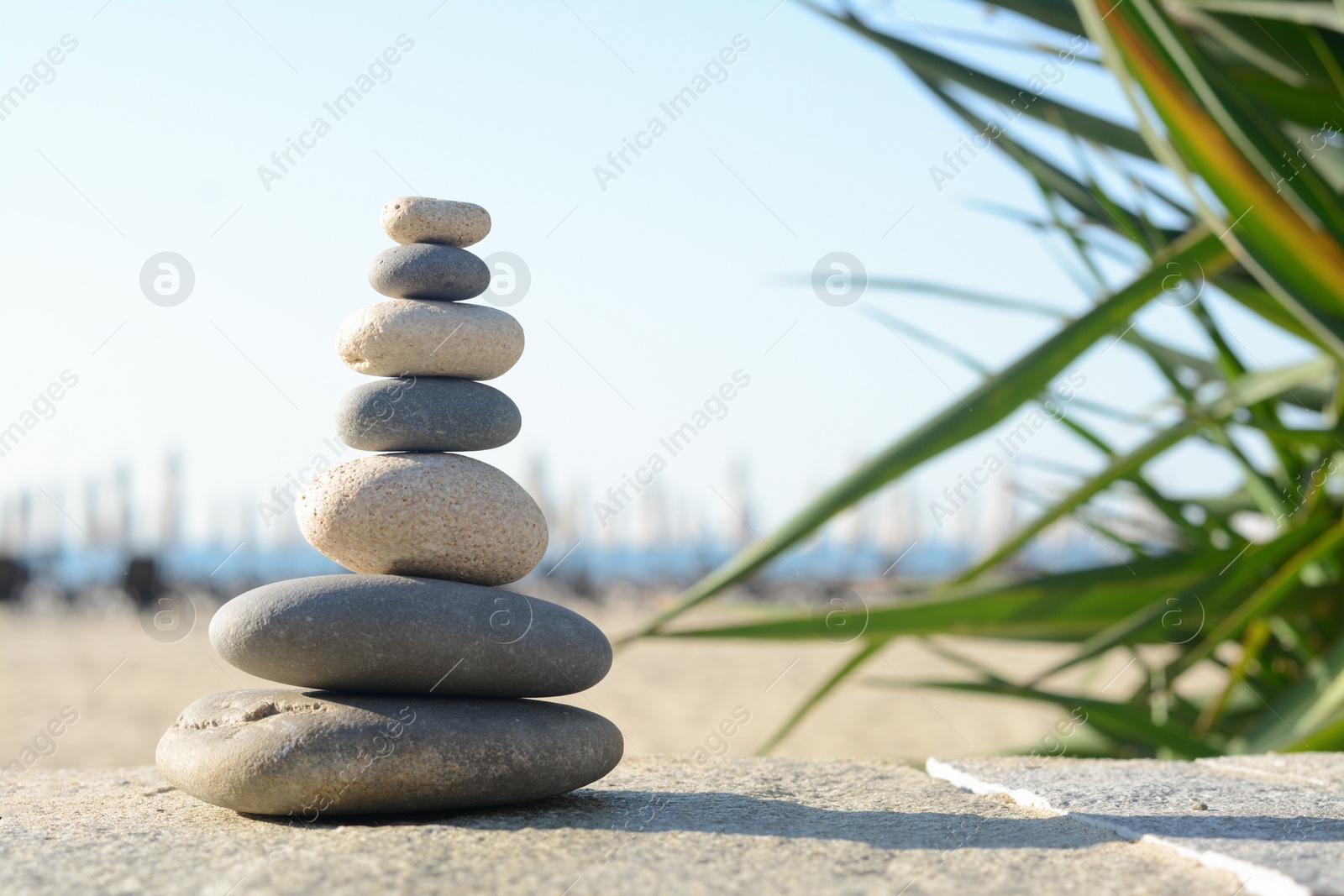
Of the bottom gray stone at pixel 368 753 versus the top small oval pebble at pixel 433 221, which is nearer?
the bottom gray stone at pixel 368 753

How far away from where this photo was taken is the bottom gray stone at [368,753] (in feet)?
6.55

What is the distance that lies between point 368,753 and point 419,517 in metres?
0.47

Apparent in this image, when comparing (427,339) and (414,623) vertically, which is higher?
(427,339)

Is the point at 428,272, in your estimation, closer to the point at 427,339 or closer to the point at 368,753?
the point at 427,339

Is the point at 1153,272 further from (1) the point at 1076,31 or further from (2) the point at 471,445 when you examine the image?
(2) the point at 471,445

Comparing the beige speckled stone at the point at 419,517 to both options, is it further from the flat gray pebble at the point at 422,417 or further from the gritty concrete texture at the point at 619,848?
the gritty concrete texture at the point at 619,848

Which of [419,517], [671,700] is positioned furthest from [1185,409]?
[671,700]

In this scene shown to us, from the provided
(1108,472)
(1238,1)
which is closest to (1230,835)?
(1108,472)

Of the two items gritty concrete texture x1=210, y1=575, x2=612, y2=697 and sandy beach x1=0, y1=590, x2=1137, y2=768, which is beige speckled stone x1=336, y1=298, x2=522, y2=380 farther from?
sandy beach x1=0, y1=590, x2=1137, y2=768

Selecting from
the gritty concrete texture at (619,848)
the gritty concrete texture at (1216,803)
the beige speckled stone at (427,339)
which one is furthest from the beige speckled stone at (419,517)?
the gritty concrete texture at (1216,803)

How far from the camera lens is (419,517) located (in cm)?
221

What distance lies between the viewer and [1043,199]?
11.6ft

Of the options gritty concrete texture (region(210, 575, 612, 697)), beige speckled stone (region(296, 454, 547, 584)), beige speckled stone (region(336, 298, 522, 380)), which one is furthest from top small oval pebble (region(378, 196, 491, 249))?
gritty concrete texture (region(210, 575, 612, 697))

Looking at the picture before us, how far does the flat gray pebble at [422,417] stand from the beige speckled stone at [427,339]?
0.14ft
